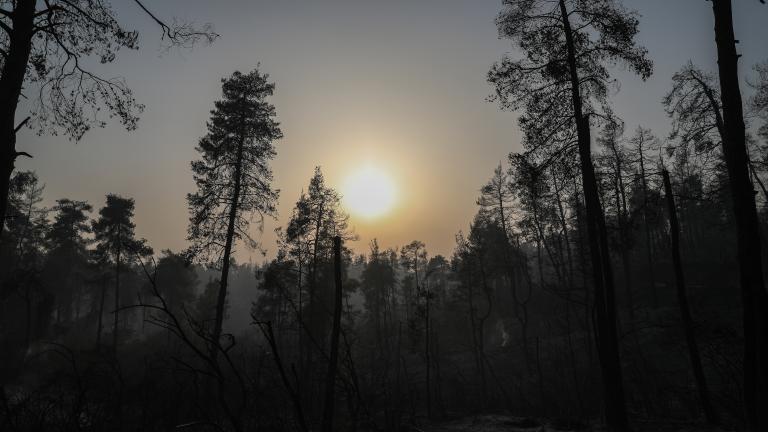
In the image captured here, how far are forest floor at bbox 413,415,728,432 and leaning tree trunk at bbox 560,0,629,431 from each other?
1.61 m

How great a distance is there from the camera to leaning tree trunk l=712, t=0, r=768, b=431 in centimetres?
581

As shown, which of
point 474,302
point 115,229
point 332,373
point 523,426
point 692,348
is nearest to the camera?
point 332,373

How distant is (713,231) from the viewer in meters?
51.4

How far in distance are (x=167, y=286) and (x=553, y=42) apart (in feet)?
159

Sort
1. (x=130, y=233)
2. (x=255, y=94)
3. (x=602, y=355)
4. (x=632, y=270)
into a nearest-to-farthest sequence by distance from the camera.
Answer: (x=602, y=355)
(x=255, y=94)
(x=130, y=233)
(x=632, y=270)

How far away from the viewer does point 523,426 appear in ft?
43.6

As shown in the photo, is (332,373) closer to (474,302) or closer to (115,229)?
(115,229)

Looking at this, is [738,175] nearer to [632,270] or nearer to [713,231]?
[632,270]

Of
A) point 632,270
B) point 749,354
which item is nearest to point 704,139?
point 749,354

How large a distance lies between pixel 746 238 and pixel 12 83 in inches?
430

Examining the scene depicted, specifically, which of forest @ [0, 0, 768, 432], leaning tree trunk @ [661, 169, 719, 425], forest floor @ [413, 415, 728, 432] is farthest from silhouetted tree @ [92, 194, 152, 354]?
leaning tree trunk @ [661, 169, 719, 425]

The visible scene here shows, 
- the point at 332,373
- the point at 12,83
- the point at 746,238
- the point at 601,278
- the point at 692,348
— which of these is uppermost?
the point at 12,83

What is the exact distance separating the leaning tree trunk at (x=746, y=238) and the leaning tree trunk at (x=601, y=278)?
3767 millimetres

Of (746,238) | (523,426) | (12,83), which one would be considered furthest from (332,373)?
(523,426)
